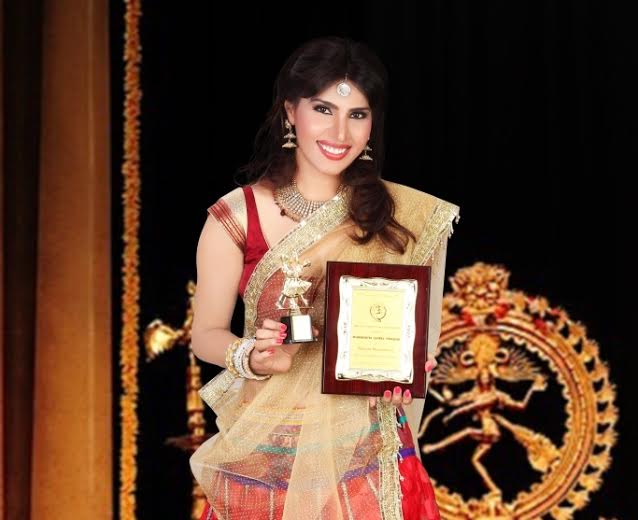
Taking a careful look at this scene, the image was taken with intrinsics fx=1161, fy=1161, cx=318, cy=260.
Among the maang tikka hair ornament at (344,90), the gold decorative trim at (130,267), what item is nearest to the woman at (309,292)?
the maang tikka hair ornament at (344,90)

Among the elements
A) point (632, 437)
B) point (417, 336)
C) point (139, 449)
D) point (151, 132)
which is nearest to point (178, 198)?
point (151, 132)

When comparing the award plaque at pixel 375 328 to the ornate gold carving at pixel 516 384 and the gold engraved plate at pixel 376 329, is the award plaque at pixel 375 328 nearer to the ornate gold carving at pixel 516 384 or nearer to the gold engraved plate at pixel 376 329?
the gold engraved plate at pixel 376 329

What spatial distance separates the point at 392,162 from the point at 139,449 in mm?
1197

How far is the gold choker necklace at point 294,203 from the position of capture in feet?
7.02

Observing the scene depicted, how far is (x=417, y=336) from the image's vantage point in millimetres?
1937

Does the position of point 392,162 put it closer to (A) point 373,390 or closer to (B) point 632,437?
(B) point 632,437

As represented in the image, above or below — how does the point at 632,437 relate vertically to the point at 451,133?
below

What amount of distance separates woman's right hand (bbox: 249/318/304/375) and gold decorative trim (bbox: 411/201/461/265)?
276 millimetres

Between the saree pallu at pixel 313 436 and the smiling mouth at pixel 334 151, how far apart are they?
0.28 feet

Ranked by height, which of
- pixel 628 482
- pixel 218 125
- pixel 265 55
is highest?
pixel 265 55

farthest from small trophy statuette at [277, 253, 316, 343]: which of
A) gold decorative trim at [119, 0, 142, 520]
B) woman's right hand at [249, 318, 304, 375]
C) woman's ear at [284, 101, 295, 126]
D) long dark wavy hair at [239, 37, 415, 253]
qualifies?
gold decorative trim at [119, 0, 142, 520]

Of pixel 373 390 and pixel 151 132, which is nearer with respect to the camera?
pixel 373 390

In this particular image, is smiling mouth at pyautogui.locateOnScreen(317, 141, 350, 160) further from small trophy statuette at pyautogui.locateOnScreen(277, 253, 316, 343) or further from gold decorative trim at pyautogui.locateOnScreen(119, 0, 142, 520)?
gold decorative trim at pyautogui.locateOnScreen(119, 0, 142, 520)

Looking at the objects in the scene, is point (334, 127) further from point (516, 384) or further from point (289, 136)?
point (516, 384)
